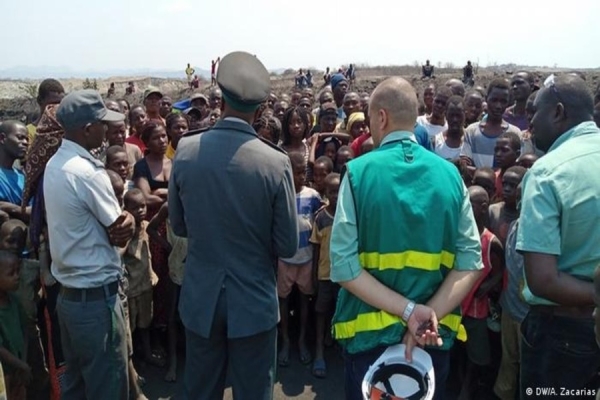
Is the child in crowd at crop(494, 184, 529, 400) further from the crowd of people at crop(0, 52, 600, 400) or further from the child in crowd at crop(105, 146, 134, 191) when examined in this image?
the child in crowd at crop(105, 146, 134, 191)

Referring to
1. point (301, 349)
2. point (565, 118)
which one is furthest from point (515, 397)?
point (565, 118)

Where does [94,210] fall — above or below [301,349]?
above

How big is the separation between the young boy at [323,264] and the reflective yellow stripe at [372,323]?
69.9 inches

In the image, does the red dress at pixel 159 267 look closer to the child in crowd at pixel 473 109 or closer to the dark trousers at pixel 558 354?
the dark trousers at pixel 558 354

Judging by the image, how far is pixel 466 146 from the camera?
479cm

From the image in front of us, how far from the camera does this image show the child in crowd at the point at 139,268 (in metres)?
3.69

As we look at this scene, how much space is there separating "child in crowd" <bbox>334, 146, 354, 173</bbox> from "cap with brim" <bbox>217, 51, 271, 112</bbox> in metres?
2.12

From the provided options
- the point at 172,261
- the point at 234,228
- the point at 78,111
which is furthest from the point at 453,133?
the point at 78,111

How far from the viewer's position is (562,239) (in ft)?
7.04

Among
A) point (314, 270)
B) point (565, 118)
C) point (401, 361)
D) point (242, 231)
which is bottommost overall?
point (314, 270)

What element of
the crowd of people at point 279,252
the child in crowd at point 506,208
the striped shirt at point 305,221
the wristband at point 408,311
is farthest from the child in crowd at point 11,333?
the child in crowd at point 506,208

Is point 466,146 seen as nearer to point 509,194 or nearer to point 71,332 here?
point 509,194

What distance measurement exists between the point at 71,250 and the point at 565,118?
8.06 ft

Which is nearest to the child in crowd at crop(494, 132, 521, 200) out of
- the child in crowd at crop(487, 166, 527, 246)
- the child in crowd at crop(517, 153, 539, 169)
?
the child in crowd at crop(517, 153, 539, 169)
